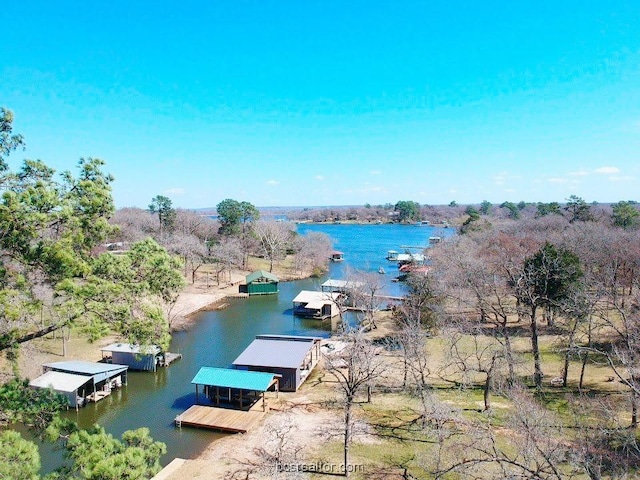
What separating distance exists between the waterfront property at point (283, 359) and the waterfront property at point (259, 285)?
54.6 ft

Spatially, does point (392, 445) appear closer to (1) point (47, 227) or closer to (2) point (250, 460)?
(2) point (250, 460)

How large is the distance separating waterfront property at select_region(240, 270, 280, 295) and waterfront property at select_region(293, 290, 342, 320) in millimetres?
6691

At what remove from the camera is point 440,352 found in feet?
71.3

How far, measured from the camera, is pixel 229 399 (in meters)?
16.9

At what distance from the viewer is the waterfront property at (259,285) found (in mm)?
37438

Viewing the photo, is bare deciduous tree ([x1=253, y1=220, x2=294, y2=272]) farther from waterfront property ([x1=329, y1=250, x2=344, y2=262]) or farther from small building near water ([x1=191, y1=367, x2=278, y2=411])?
small building near water ([x1=191, y1=367, x2=278, y2=411])

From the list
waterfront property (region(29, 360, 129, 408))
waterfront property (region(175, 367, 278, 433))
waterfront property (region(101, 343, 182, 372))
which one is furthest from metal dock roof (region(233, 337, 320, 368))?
waterfront property (region(29, 360, 129, 408))

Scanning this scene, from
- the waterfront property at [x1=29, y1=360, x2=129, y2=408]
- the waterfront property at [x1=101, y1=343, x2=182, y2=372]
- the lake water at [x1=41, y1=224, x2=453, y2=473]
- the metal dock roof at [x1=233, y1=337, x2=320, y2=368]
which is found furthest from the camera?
the waterfront property at [x1=101, y1=343, x2=182, y2=372]

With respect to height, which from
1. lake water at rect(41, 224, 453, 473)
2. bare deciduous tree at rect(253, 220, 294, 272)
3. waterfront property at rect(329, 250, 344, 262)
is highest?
bare deciduous tree at rect(253, 220, 294, 272)

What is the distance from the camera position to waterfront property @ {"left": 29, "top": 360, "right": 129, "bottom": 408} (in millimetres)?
16375

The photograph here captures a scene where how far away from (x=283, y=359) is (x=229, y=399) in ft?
8.86

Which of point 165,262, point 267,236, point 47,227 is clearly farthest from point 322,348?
point 267,236

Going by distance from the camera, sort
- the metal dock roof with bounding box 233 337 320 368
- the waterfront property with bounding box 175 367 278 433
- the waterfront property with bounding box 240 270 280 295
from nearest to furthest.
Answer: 1. the waterfront property with bounding box 175 367 278 433
2. the metal dock roof with bounding box 233 337 320 368
3. the waterfront property with bounding box 240 270 280 295

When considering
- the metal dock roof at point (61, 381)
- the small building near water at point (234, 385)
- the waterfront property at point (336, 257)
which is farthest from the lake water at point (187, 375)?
the waterfront property at point (336, 257)
